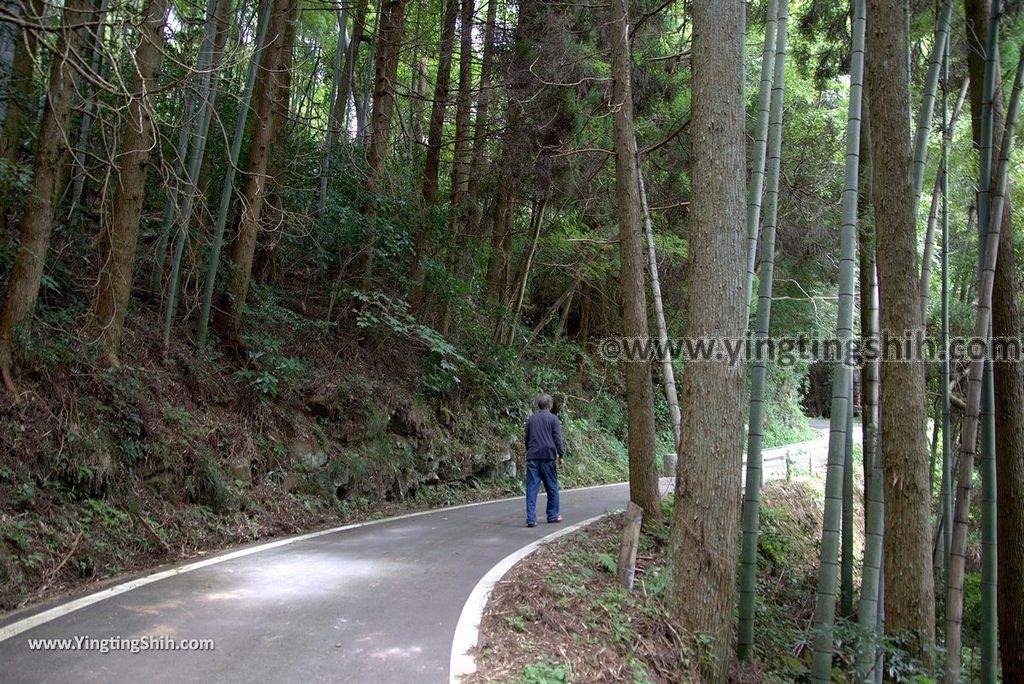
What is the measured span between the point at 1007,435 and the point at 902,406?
249 centimetres

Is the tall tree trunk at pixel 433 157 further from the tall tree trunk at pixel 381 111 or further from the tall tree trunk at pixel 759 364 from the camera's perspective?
the tall tree trunk at pixel 759 364

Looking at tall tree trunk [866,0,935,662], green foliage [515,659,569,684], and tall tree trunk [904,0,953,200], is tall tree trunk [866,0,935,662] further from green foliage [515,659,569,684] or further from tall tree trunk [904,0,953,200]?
green foliage [515,659,569,684]

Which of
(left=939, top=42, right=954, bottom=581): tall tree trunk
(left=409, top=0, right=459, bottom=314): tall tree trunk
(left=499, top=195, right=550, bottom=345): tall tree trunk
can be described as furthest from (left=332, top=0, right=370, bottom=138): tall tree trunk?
(left=939, top=42, right=954, bottom=581): tall tree trunk

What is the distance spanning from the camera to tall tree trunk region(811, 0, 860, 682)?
206 inches

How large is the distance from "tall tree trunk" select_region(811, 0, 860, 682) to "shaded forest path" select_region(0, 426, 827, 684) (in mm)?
3013

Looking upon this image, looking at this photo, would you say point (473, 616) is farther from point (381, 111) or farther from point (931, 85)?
point (381, 111)

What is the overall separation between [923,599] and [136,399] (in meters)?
8.92

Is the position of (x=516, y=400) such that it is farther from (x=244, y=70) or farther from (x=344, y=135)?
(x=244, y=70)

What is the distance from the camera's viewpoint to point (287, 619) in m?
5.17

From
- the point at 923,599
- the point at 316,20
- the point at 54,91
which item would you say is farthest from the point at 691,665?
the point at 316,20

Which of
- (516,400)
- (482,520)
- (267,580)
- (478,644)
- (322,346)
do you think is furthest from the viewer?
(516,400)

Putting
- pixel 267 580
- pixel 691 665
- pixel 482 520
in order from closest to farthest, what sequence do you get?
pixel 691 665
pixel 267 580
pixel 482 520

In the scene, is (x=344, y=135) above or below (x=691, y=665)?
above

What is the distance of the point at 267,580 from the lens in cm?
619
